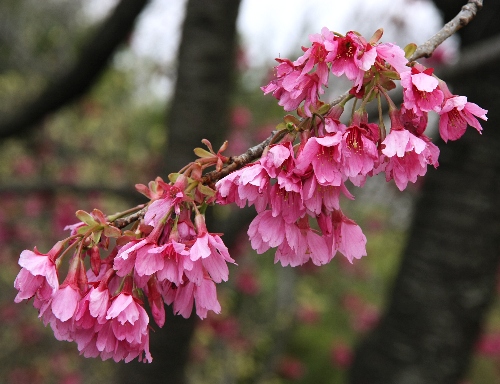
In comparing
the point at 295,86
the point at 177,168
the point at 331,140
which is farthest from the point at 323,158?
the point at 177,168

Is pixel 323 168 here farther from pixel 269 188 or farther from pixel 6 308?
pixel 6 308

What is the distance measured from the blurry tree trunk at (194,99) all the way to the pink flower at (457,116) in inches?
77.2

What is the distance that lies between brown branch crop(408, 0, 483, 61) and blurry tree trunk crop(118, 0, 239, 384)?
181 centimetres

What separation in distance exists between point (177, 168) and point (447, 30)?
201cm

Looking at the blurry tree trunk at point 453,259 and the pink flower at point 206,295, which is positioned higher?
the pink flower at point 206,295

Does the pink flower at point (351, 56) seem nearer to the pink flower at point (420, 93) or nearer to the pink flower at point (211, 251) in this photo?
the pink flower at point (420, 93)

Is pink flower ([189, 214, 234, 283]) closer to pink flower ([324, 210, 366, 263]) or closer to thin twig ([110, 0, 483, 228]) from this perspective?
thin twig ([110, 0, 483, 228])

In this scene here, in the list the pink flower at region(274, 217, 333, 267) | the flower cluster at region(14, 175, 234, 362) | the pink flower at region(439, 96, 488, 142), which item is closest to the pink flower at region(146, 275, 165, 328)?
the flower cluster at region(14, 175, 234, 362)

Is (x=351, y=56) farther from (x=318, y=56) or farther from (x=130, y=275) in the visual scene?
(x=130, y=275)

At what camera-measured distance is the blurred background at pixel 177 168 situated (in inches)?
111

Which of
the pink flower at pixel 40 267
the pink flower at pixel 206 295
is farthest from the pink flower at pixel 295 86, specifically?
the pink flower at pixel 40 267

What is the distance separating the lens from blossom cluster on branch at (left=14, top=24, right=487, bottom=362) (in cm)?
77

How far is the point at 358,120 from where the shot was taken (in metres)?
0.81

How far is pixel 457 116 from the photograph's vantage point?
33.8 inches
